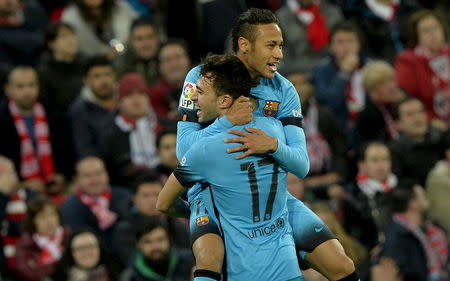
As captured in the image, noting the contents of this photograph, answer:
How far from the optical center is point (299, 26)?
12438 mm

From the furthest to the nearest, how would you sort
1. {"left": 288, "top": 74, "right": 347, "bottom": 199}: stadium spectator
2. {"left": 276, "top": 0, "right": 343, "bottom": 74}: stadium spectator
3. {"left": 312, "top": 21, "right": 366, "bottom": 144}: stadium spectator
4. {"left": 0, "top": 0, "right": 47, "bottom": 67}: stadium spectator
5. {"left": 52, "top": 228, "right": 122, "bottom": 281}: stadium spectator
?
{"left": 276, "top": 0, "right": 343, "bottom": 74}: stadium spectator
{"left": 312, "top": 21, "right": 366, "bottom": 144}: stadium spectator
{"left": 0, "top": 0, "right": 47, "bottom": 67}: stadium spectator
{"left": 288, "top": 74, "right": 347, "bottom": 199}: stadium spectator
{"left": 52, "top": 228, "right": 122, "bottom": 281}: stadium spectator

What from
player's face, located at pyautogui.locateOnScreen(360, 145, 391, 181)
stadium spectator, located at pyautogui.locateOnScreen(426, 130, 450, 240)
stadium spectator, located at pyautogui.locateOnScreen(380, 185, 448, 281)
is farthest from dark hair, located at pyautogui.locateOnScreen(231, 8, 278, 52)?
stadium spectator, located at pyautogui.locateOnScreen(426, 130, 450, 240)

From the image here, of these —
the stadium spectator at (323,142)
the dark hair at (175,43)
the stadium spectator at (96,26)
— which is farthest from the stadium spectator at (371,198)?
the stadium spectator at (96,26)

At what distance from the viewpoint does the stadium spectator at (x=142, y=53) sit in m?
11.7

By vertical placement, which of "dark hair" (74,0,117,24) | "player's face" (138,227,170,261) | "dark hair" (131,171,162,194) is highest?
"dark hair" (74,0,117,24)

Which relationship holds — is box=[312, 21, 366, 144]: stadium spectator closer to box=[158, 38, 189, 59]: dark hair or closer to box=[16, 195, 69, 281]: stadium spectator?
box=[158, 38, 189, 59]: dark hair

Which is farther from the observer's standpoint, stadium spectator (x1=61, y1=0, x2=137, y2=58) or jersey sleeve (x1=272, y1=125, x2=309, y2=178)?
stadium spectator (x1=61, y1=0, x2=137, y2=58)

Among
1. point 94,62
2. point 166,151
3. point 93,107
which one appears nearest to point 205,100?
point 166,151

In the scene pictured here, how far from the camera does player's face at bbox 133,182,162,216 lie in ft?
33.3

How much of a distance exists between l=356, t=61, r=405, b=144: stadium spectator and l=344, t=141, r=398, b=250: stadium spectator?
70cm

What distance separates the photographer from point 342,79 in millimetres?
11781

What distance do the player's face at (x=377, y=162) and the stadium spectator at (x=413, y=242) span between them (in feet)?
1.19

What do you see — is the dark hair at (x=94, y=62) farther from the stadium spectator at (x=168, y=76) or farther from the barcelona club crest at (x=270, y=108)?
the barcelona club crest at (x=270, y=108)

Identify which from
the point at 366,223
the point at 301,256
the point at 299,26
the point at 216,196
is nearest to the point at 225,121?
the point at 216,196
